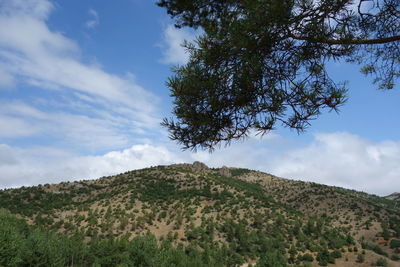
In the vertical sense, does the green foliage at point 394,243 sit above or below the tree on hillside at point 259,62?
below

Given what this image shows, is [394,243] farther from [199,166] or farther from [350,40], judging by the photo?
[199,166]

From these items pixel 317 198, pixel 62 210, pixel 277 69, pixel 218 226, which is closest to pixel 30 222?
pixel 62 210

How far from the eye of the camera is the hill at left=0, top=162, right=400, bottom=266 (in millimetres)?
38812

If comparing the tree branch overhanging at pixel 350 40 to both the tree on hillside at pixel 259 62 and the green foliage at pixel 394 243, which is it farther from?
the green foliage at pixel 394 243

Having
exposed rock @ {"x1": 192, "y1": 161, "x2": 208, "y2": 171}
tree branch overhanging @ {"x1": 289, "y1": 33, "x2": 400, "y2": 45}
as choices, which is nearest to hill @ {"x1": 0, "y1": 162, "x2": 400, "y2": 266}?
exposed rock @ {"x1": 192, "y1": 161, "x2": 208, "y2": 171}

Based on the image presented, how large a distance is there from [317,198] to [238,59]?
72567mm

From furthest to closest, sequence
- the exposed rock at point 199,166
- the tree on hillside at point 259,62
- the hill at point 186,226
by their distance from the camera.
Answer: the exposed rock at point 199,166
the hill at point 186,226
the tree on hillside at point 259,62

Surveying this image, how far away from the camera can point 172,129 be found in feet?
31.6

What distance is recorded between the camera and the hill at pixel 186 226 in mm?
38812

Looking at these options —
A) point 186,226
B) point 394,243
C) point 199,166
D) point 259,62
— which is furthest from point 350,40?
point 199,166

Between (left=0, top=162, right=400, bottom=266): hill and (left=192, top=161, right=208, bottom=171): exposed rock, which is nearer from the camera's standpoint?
(left=0, top=162, right=400, bottom=266): hill

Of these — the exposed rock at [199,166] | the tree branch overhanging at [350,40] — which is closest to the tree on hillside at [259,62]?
the tree branch overhanging at [350,40]

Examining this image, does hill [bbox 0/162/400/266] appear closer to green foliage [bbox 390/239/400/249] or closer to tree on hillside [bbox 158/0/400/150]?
green foliage [bbox 390/239/400/249]

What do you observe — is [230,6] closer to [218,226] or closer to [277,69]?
[277,69]
